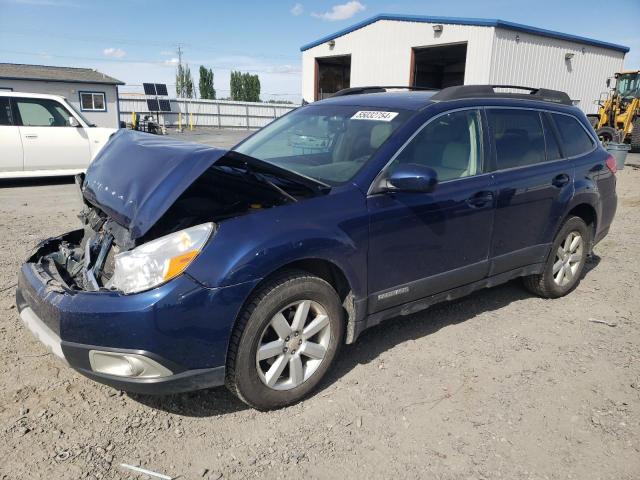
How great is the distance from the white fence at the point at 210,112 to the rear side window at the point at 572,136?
28651 millimetres

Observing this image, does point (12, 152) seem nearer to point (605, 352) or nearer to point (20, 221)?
point (20, 221)

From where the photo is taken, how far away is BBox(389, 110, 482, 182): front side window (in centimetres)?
328

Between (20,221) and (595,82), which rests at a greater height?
(595,82)

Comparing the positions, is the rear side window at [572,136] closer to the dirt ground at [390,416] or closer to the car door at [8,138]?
the dirt ground at [390,416]

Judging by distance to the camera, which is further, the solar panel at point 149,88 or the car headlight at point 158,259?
the solar panel at point 149,88

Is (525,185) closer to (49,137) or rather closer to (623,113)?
(49,137)

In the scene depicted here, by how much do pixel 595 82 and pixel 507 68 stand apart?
721cm

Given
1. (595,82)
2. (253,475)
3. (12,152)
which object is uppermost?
(595,82)

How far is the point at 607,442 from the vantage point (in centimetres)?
264

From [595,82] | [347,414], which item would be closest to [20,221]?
[347,414]

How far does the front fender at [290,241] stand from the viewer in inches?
94.3

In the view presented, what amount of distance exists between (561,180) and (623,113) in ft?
63.3

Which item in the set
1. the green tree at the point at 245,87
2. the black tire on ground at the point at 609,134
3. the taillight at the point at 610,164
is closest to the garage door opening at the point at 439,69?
the black tire on ground at the point at 609,134

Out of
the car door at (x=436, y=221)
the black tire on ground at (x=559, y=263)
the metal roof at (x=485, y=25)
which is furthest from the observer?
the metal roof at (x=485, y=25)
